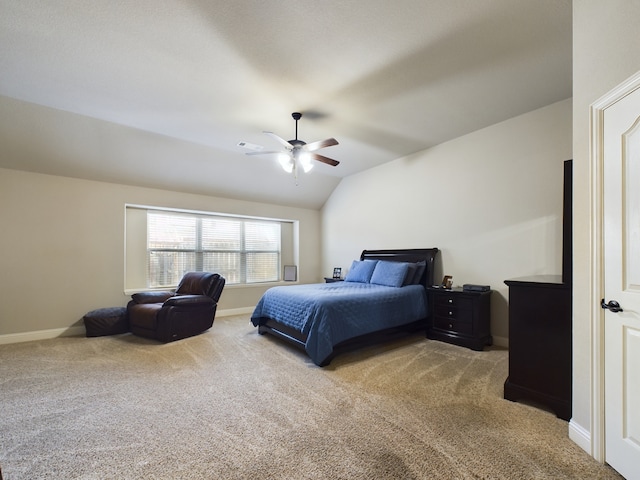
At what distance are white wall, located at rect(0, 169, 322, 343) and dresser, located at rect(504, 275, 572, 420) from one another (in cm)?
526

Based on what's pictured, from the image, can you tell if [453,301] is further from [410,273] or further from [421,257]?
[421,257]

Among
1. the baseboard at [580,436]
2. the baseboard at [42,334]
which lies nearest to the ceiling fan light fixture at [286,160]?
the baseboard at [580,436]

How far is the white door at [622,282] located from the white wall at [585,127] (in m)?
0.10

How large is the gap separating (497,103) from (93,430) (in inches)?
187

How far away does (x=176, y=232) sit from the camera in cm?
538

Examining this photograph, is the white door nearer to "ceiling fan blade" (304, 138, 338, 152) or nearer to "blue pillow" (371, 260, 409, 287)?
"ceiling fan blade" (304, 138, 338, 152)

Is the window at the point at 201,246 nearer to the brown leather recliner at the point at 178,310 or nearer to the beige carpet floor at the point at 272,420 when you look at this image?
the brown leather recliner at the point at 178,310

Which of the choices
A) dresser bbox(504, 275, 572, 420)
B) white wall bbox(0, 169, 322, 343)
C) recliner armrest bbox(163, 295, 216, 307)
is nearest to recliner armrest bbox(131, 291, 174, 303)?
white wall bbox(0, 169, 322, 343)

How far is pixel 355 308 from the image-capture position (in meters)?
3.39

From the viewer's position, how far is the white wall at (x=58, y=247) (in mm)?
3867

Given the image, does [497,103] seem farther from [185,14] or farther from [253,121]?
[185,14]

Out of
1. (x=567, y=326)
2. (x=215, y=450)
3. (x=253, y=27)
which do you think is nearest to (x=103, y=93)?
(x=253, y=27)

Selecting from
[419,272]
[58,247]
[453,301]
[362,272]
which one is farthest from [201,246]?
[453,301]

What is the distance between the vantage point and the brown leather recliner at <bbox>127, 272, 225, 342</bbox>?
3924mm
